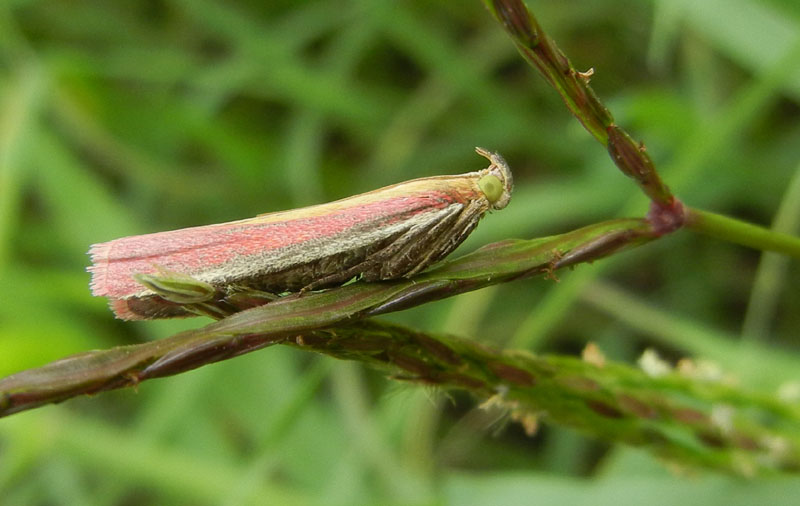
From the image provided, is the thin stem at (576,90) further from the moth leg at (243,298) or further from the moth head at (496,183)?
the moth leg at (243,298)

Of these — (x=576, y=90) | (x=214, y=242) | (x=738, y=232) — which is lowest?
(x=738, y=232)

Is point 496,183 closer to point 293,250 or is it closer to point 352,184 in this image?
point 293,250

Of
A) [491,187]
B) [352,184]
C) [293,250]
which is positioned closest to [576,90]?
[491,187]

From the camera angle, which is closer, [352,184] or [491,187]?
[491,187]

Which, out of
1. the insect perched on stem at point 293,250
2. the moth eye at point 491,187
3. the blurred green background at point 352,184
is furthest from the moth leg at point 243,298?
the blurred green background at point 352,184

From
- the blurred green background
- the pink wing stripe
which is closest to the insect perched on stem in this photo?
the pink wing stripe

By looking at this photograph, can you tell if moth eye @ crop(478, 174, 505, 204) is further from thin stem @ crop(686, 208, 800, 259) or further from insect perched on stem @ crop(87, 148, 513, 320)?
thin stem @ crop(686, 208, 800, 259)
